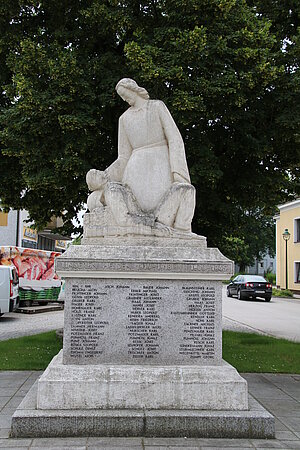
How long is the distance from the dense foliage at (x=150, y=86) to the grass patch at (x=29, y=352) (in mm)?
3158

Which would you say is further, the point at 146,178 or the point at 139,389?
the point at 146,178

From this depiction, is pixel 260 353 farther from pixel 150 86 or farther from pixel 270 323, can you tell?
pixel 270 323

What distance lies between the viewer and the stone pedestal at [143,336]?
4816 millimetres

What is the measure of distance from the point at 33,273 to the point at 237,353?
14985 millimetres

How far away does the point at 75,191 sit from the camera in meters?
10.2

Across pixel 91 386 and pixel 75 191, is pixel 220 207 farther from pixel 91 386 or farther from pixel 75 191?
pixel 91 386

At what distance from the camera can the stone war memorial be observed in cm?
466

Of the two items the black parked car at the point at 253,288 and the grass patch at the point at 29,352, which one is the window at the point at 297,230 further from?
the grass patch at the point at 29,352

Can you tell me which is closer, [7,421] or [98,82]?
[7,421]

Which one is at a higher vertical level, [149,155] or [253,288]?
[149,155]

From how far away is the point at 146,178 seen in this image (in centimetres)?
585

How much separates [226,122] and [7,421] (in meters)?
7.69

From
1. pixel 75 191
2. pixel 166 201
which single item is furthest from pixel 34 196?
pixel 166 201

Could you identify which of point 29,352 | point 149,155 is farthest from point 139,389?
point 29,352
